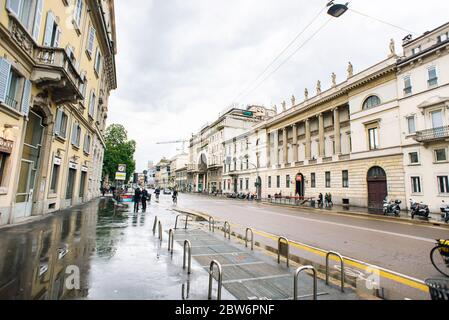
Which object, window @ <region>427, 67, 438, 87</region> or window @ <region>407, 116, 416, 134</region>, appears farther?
window @ <region>407, 116, 416, 134</region>

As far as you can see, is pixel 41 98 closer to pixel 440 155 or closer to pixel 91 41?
pixel 91 41

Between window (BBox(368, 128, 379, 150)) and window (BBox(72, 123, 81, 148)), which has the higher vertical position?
window (BBox(368, 128, 379, 150))

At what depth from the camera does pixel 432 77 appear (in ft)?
68.4

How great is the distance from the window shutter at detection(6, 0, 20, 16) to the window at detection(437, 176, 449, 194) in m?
29.0

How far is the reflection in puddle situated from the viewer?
4.02 metres

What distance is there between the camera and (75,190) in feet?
62.3

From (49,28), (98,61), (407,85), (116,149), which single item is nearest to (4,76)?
(49,28)

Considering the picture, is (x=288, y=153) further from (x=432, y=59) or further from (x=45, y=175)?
(x=45, y=175)

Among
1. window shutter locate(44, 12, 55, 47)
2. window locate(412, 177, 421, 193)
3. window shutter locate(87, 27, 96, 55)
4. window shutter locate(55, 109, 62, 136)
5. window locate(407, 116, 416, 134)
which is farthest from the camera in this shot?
window locate(407, 116, 416, 134)

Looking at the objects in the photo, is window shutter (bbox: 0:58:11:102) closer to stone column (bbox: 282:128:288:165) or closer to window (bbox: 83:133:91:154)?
window (bbox: 83:133:91:154)

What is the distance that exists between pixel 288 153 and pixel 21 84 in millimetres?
36713

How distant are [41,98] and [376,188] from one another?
95.7 ft

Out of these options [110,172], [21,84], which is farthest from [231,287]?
[110,172]

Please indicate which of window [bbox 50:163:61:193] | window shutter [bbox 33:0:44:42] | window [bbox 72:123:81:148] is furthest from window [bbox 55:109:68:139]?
window shutter [bbox 33:0:44:42]
